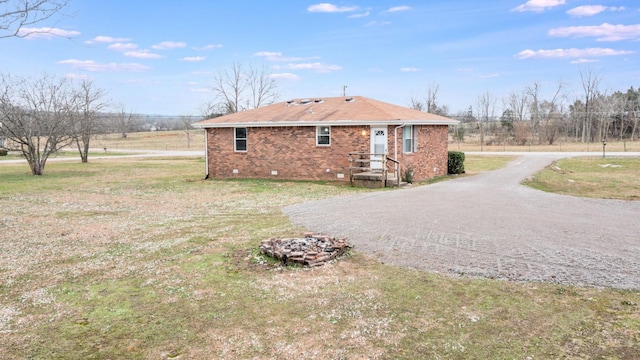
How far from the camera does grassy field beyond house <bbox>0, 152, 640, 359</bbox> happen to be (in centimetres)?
402

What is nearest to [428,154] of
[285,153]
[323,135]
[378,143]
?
[378,143]

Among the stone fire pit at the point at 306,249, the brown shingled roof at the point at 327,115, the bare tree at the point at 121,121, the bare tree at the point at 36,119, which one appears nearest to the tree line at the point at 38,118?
the bare tree at the point at 36,119

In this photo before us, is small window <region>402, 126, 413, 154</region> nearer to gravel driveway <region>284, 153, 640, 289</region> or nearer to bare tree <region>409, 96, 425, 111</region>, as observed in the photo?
gravel driveway <region>284, 153, 640, 289</region>

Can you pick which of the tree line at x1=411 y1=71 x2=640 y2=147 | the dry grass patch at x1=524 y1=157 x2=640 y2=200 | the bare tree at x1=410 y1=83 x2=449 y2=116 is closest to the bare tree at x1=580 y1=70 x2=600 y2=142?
the tree line at x1=411 y1=71 x2=640 y2=147

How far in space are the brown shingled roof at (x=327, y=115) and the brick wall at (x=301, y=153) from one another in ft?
1.12

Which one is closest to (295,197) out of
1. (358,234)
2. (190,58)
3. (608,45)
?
(358,234)

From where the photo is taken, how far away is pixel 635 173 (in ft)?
65.1

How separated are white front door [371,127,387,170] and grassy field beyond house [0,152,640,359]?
9.20 meters

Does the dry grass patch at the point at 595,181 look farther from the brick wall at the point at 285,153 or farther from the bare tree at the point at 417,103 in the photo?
the bare tree at the point at 417,103

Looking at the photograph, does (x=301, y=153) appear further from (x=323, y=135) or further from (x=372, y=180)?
(x=372, y=180)

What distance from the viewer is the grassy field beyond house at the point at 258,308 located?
13.2 ft

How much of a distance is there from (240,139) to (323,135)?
403 cm

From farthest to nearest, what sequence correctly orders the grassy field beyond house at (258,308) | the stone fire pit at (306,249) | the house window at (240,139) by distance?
the house window at (240,139) → the stone fire pit at (306,249) → the grassy field beyond house at (258,308)

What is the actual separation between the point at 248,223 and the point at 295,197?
4.02m
